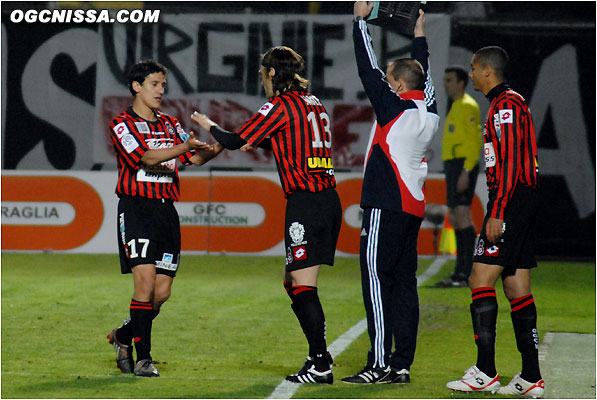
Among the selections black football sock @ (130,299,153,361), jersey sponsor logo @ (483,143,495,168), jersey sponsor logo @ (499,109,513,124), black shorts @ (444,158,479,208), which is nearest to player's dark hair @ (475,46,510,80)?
jersey sponsor logo @ (499,109,513,124)

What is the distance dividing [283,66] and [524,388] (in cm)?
241

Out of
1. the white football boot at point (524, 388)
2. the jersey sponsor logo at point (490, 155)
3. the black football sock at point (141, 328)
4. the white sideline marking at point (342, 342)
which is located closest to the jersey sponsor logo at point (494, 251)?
the jersey sponsor logo at point (490, 155)

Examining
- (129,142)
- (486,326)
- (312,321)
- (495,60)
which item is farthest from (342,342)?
(495,60)

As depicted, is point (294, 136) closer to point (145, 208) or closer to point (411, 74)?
point (411, 74)

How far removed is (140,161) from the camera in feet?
20.9

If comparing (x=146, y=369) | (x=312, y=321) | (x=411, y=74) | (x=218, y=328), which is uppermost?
(x=411, y=74)

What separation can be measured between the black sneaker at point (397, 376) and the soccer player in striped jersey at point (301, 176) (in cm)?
35

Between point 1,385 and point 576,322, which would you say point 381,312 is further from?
point 576,322

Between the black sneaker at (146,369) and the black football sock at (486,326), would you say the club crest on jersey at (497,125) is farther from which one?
the black sneaker at (146,369)

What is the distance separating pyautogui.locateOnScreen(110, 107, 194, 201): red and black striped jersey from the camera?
641 cm

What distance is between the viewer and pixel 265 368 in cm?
671

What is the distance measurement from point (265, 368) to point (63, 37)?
1026 cm

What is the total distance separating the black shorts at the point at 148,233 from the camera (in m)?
6.43

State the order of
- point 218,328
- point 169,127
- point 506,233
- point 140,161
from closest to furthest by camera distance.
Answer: point 506,233, point 140,161, point 169,127, point 218,328
